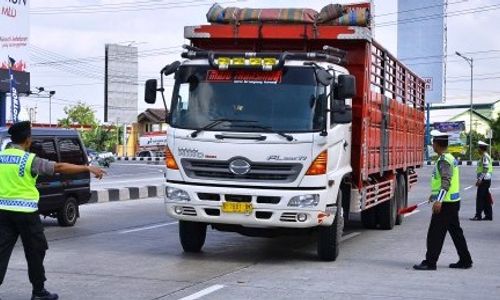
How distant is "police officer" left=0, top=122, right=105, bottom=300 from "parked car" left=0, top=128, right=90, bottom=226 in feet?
20.4

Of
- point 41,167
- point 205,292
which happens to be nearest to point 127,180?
point 205,292

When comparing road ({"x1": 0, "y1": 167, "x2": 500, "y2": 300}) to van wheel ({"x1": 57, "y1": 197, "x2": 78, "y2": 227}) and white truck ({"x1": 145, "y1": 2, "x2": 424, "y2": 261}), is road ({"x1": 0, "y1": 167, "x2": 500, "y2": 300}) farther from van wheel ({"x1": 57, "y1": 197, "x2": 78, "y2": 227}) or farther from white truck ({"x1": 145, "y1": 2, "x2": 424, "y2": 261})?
Result: white truck ({"x1": 145, "y1": 2, "x2": 424, "y2": 261})

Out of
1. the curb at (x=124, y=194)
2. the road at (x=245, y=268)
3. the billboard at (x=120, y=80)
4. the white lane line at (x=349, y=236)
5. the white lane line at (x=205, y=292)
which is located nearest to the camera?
the white lane line at (x=205, y=292)

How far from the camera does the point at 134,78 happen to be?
4947cm

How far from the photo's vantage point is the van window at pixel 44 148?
14.2 meters

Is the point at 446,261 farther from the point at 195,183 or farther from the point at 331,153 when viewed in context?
the point at 195,183

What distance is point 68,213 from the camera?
15414 millimetres

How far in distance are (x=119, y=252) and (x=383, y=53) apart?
5483mm

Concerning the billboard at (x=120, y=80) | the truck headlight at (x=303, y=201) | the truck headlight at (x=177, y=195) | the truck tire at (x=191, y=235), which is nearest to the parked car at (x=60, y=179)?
the truck tire at (x=191, y=235)

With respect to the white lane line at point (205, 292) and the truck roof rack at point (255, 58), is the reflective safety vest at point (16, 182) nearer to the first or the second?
the white lane line at point (205, 292)

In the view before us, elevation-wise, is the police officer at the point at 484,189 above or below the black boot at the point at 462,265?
above

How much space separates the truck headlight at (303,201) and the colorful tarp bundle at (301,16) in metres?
2.75

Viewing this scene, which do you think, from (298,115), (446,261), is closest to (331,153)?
(298,115)

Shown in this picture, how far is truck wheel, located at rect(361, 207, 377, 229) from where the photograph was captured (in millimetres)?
15586
